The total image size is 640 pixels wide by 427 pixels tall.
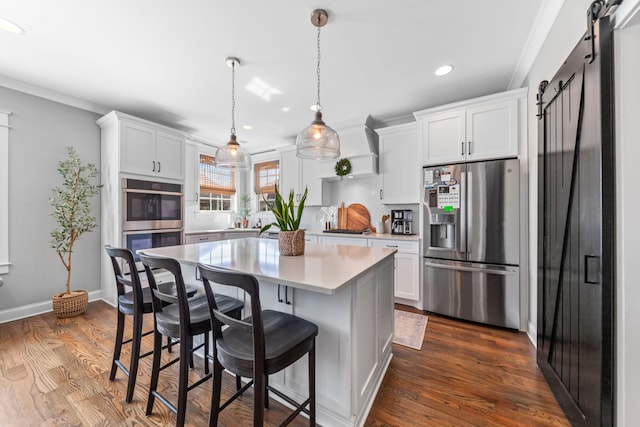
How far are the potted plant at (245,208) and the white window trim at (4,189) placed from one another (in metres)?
3.23

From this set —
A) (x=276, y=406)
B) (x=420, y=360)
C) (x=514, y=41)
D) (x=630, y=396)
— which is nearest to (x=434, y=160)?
(x=514, y=41)

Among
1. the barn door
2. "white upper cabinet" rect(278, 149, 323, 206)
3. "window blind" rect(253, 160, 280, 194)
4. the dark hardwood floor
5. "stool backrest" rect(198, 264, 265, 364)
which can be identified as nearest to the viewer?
"stool backrest" rect(198, 264, 265, 364)

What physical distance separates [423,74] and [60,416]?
→ 4.10 meters

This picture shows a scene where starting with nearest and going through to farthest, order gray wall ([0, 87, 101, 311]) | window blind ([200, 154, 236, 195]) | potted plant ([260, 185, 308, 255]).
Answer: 1. potted plant ([260, 185, 308, 255])
2. gray wall ([0, 87, 101, 311])
3. window blind ([200, 154, 236, 195])

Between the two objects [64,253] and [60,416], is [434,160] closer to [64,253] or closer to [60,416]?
[60,416]

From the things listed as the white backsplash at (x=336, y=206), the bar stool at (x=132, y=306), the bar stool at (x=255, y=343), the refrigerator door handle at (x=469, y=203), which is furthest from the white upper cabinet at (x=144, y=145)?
the refrigerator door handle at (x=469, y=203)

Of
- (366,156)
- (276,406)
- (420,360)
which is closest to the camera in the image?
(276,406)

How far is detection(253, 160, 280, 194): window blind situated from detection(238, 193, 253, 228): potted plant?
28 cm

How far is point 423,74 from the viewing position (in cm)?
273

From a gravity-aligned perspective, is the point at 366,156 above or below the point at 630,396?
above

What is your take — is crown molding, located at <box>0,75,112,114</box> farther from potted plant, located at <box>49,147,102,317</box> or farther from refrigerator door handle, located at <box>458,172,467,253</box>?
refrigerator door handle, located at <box>458,172,467,253</box>

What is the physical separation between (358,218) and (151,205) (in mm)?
3205

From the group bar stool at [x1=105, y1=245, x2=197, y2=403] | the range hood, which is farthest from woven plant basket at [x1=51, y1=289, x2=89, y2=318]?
the range hood

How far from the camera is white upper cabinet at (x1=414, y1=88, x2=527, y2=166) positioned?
2723 mm
